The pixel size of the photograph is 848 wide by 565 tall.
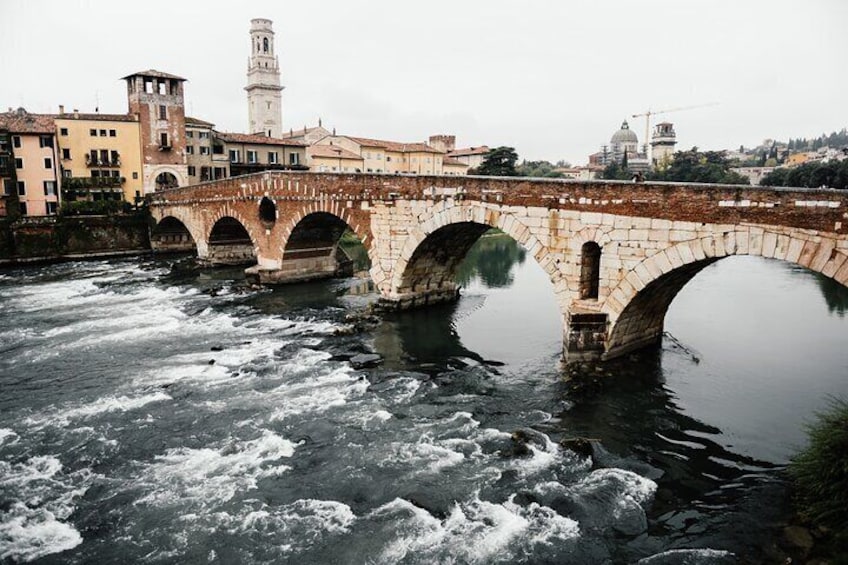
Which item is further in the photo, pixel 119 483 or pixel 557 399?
pixel 557 399

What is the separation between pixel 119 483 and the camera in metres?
11.4

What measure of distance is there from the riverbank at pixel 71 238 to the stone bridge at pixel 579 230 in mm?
19730

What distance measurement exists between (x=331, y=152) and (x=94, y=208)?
2507cm

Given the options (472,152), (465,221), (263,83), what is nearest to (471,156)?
(472,152)

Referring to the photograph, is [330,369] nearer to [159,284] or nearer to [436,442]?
[436,442]

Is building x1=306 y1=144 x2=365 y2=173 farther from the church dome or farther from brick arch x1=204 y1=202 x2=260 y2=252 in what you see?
the church dome

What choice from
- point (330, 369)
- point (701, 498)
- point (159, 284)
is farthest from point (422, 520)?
point (159, 284)

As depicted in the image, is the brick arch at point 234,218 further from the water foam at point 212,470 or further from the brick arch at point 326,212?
the water foam at point 212,470

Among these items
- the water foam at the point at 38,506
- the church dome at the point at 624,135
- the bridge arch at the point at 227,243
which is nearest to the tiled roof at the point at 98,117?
the bridge arch at the point at 227,243

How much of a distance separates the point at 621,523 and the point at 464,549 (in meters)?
2.74

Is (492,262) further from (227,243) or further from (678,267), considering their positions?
(678,267)

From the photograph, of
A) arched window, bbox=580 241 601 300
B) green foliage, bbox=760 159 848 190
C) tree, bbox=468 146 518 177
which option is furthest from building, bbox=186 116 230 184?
green foliage, bbox=760 159 848 190

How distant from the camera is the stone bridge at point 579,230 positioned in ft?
42.2

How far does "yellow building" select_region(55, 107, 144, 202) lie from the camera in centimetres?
4625
